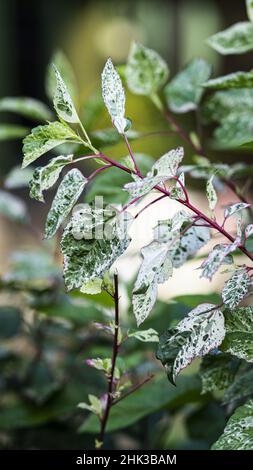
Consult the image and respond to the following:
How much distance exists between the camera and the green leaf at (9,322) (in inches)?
66.4

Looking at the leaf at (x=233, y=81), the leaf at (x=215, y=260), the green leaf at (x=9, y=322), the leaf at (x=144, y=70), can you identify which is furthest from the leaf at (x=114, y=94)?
the green leaf at (x=9, y=322)

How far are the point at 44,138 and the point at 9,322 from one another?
89 cm

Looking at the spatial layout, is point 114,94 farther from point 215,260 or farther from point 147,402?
point 147,402

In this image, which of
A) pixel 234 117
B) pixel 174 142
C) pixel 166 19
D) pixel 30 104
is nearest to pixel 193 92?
pixel 234 117

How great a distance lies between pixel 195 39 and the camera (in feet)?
27.1

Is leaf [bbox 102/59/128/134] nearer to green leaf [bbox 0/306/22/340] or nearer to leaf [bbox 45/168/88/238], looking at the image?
leaf [bbox 45/168/88/238]

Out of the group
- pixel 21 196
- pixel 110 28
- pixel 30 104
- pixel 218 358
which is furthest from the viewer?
pixel 110 28

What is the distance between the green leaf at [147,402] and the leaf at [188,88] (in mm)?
460

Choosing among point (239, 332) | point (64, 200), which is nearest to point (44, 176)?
point (64, 200)

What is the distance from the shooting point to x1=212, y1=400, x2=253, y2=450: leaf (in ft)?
2.81

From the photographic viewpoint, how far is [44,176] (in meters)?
0.88

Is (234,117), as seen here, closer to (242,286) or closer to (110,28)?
(242,286)

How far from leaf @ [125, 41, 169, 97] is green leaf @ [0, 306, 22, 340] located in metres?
0.59

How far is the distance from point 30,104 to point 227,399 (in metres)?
0.81
